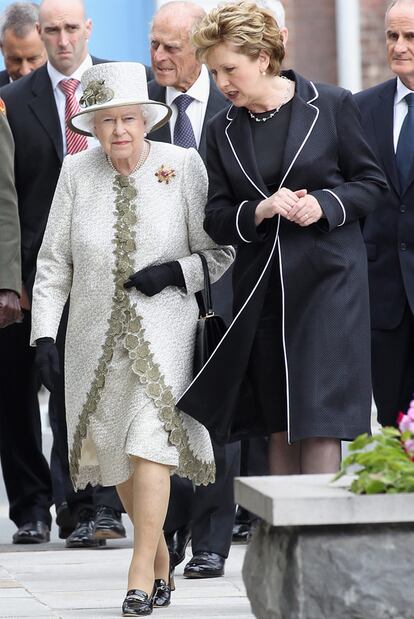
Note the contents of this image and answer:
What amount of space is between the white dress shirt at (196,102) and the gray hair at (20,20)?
1.10m

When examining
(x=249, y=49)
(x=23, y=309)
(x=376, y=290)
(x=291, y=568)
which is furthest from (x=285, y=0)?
(x=291, y=568)

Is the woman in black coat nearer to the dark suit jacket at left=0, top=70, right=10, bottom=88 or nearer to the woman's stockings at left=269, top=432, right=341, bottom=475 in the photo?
the woman's stockings at left=269, top=432, right=341, bottom=475

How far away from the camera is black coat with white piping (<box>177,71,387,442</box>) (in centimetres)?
534

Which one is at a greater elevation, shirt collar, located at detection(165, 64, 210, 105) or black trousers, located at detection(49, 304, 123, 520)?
shirt collar, located at detection(165, 64, 210, 105)

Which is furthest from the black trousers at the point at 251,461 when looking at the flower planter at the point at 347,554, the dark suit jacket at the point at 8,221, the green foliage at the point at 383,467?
the flower planter at the point at 347,554

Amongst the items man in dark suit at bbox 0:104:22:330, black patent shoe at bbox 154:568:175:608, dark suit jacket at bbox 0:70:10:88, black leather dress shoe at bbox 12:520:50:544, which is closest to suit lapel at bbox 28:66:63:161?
man in dark suit at bbox 0:104:22:330

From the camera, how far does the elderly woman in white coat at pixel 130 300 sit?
215 inches

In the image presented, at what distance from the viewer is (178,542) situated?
→ 644 centimetres

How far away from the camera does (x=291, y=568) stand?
12.7 ft

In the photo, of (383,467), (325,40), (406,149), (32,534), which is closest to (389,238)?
(406,149)

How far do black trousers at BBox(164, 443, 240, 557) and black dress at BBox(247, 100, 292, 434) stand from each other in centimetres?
90

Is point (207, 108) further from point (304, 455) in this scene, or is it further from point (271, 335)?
point (304, 455)

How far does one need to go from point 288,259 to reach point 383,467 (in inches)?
59.3

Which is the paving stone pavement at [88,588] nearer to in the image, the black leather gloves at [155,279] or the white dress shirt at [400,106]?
the black leather gloves at [155,279]
